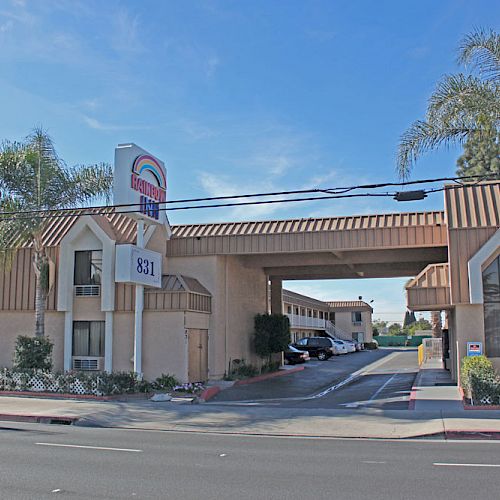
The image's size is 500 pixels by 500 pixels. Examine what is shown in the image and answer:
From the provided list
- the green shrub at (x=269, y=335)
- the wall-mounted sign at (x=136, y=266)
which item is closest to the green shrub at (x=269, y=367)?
the green shrub at (x=269, y=335)

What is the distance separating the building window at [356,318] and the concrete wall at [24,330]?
4835 cm

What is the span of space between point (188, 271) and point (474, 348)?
36.4 ft

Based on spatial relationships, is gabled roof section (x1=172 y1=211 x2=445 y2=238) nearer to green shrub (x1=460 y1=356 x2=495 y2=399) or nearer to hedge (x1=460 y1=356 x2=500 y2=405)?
green shrub (x1=460 y1=356 x2=495 y2=399)

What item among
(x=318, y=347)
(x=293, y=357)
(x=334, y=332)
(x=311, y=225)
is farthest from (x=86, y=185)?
(x=334, y=332)

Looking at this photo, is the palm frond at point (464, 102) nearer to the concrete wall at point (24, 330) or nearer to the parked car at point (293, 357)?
the concrete wall at point (24, 330)

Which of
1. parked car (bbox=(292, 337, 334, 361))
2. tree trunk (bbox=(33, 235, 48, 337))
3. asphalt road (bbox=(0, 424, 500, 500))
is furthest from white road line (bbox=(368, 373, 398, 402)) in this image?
parked car (bbox=(292, 337, 334, 361))

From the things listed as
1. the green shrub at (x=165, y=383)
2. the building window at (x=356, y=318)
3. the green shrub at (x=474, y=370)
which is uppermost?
the building window at (x=356, y=318)

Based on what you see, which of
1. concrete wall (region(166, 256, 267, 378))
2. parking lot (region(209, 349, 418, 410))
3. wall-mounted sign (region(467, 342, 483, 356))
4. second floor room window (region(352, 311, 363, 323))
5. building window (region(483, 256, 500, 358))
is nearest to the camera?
wall-mounted sign (region(467, 342, 483, 356))

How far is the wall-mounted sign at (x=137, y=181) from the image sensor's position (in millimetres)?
19094

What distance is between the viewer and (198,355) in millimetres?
22078

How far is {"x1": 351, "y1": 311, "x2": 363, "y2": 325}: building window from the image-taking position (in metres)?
67.1

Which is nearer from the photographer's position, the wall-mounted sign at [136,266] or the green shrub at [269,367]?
the wall-mounted sign at [136,266]

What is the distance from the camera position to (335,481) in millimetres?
8133

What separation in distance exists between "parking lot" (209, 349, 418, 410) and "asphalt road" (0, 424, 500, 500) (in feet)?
20.4
